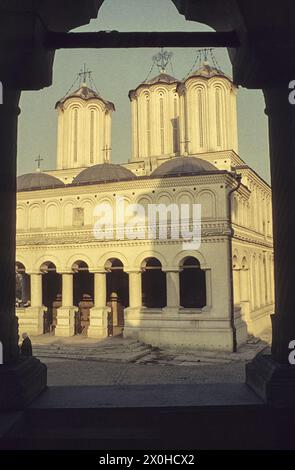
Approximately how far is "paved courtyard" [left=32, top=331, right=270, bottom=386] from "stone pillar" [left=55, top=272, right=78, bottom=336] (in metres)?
0.78

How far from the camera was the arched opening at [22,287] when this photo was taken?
25.3m

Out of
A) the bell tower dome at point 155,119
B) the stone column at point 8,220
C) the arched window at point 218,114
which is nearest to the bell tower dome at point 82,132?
the bell tower dome at point 155,119

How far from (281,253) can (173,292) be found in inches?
717

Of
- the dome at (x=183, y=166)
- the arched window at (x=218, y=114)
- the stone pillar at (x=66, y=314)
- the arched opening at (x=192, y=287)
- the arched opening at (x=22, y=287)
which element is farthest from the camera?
the arched window at (x=218, y=114)

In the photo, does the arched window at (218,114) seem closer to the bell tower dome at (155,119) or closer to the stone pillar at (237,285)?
the bell tower dome at (155,119)

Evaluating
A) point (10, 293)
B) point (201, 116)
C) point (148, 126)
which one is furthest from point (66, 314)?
point (10, 293)

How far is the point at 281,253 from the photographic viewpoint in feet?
11.5

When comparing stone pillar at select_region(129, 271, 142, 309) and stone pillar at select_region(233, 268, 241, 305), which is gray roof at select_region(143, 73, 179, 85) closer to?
stone pillar at select_region(233, 268, 241, 305)

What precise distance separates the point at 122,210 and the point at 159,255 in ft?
10.8

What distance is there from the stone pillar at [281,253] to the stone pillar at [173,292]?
17.7 meters

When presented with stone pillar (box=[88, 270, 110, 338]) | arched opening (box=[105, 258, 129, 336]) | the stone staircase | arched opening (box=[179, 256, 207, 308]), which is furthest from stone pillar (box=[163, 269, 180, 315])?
arched opening (box=[105, 258, 129, 336])
